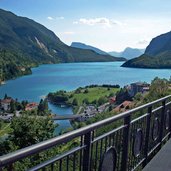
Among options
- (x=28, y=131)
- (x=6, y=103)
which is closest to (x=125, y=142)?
(x=28, y=131)

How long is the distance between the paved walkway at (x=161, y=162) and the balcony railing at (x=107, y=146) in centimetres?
13

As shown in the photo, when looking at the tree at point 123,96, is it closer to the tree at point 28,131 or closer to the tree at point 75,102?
the tree at point 75,102

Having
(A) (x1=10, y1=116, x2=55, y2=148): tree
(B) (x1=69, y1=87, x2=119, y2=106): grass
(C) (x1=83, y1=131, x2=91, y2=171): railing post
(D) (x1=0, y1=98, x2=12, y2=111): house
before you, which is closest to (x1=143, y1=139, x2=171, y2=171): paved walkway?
(C) (x1=83, y1=131, x2=91, y2=171): railing post

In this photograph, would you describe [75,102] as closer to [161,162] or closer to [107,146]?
[161,162]

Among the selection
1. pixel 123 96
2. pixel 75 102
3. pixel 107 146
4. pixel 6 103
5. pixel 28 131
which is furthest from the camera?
pixel 75 102

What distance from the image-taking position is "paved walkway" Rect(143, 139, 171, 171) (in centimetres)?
471

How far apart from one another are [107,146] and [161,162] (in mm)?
1842

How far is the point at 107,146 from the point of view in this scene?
3.49 m

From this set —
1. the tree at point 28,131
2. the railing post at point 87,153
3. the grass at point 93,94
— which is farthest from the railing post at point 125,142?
the grass at point 93,94

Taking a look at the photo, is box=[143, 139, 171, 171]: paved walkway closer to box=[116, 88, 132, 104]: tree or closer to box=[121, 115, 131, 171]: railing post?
box=[121, 115, 131, 171]: railing post

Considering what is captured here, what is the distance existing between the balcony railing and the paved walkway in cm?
13

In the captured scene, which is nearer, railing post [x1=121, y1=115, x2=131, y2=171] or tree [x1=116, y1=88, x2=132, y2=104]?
railing post [x1=121, y1=115, x2=131, y2=171]

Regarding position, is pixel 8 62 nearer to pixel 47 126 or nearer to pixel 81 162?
pixel 47 126

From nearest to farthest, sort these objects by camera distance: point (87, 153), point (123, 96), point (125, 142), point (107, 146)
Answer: point (87, 153)
point (107, 146)
point (125, 142)
point (123, 96)
